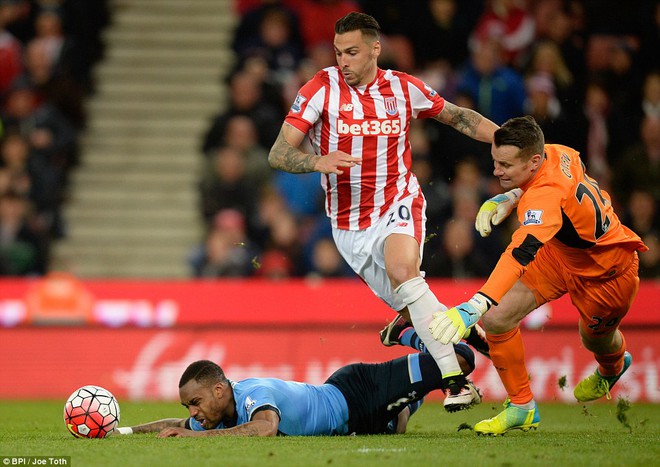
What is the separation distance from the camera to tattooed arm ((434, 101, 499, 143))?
820cm

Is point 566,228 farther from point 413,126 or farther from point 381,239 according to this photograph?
point 413,126

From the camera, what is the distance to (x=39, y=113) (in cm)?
1488

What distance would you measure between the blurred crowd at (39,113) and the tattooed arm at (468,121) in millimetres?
7246

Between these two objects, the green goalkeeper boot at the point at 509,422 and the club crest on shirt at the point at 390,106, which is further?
the club crest on shirt at the point at 390,106

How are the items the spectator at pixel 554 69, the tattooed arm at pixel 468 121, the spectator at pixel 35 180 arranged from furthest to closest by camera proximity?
the spectator at pixel 35 180, the spectator at pixel 554 69, the tattooed arm at pixel 468 121

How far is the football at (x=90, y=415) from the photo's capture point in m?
7.44

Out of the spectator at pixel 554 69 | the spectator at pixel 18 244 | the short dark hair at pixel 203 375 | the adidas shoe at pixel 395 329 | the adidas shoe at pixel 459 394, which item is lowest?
the adidas shoe at pixel 459 394

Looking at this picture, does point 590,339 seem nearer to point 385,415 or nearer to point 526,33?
point 385,415

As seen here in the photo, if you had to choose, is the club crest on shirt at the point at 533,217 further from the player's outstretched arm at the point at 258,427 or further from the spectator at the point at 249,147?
the spectator at the point at 249,147

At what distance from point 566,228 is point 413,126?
19.5ft

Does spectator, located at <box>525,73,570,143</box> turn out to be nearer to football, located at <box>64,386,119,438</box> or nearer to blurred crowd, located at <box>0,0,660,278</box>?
blurred crowd, located at <box>0,0,660,278</box>

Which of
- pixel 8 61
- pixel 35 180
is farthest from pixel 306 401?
pixel 8 61

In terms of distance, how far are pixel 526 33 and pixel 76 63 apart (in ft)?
20.5

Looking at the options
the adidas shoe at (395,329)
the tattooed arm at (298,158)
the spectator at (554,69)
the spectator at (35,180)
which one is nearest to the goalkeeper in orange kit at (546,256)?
the adidas shoe at (395,329)
